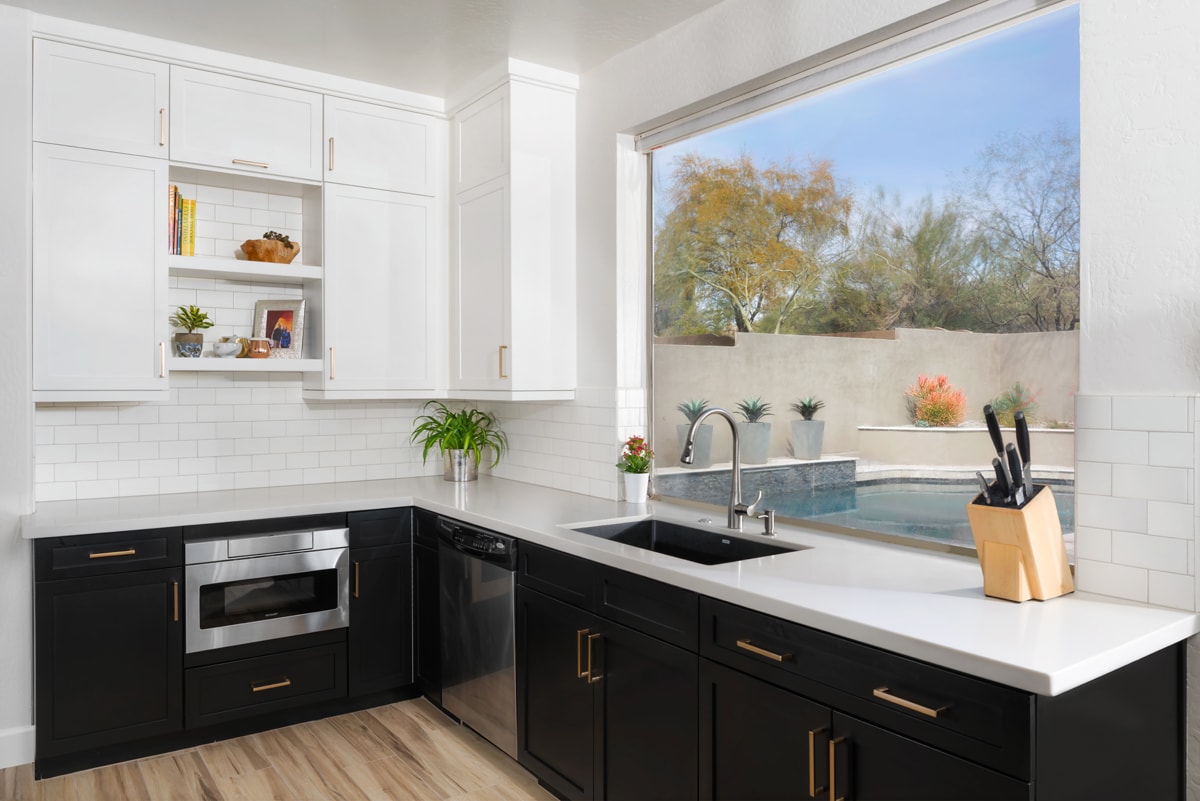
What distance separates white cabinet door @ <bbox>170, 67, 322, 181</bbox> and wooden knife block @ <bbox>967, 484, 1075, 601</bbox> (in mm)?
3035

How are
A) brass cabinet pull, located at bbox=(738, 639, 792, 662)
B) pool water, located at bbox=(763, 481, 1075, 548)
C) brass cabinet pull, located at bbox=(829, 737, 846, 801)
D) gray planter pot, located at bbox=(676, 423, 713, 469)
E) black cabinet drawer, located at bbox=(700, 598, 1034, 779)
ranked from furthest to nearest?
gray planter pot, located at bbox=(676, 423, 713, 469) < pool water, located at bbox=(763, 481, 1075, 548) < brass cabinet pull, located at bbox=(738, 639, 792, 662) < brass cabinet pull, located at bbox=(829, 737, 846, 801) < black cabinet drawer, located at bbox=(700, 598, 1034, 779)

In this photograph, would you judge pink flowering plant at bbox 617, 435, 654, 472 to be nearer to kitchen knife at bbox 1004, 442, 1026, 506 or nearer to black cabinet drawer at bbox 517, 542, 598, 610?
black cabinet drawer at bbox 517, 542, 598, 610

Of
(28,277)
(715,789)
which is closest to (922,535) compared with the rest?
(715,789)

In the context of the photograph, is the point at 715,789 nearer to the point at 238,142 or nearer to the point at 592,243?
the point at 592,243

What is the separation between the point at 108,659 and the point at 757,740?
→ 2358 mm

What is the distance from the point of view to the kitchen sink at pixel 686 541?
2.60 meters

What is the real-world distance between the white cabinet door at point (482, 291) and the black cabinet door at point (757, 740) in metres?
1.81

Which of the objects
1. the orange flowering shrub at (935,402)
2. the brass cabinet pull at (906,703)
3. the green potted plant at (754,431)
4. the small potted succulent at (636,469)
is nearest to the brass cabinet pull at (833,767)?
the brass cabinet pull at (906,703)

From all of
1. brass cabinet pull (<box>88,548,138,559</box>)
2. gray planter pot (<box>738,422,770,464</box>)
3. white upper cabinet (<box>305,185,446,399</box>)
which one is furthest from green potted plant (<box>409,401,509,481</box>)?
gray planter pot (<box>738,422,770,464</box>)

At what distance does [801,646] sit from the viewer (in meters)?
1.83

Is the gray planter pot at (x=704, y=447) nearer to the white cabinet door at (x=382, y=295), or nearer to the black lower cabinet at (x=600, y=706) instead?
the black lower cabinet at (x=600, y=706)

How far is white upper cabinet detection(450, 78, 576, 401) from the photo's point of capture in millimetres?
3518

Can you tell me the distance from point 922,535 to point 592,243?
185 cm

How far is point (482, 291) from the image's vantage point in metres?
3.71
